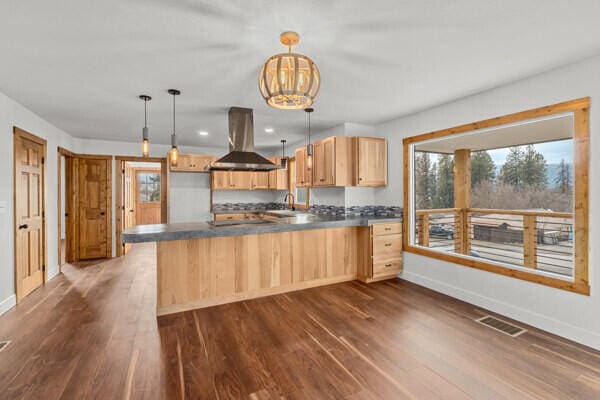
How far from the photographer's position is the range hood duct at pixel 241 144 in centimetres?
389

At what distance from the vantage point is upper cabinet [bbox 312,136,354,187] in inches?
174

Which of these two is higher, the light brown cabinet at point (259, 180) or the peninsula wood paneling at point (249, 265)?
the light brown cabinet at point (259, 180)

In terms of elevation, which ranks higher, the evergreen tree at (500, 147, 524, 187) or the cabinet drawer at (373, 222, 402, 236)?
the evergreen tree at (500, 147, 524, 187)

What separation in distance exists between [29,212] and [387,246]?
16.4 feet

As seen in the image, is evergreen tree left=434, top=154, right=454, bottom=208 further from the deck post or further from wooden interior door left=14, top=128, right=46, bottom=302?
wooden interior door left=14, top=128, right=46, bottom=302

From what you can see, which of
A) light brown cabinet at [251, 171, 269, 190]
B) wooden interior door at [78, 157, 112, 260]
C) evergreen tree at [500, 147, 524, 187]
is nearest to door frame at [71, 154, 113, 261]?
wooden interior door at [78, 157, 112, 260]

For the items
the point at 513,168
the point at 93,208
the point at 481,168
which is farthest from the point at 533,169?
the point at 93,208

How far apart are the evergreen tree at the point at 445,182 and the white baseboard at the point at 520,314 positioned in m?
2.07

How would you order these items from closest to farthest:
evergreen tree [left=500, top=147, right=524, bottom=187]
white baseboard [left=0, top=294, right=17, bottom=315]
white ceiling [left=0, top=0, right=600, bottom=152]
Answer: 1. white ceiling [left=0, top=0, right=600, bottom=152]
2. white baseboard [left=0, top=294, right=17, bottom=315]
3. evergreen tree [left=500, top=147, right=524, bottom=187]

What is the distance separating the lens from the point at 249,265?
359 centimetres

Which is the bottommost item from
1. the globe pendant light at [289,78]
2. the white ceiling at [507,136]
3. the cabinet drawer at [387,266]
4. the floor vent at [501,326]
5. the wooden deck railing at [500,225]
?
the floor vent at [501,326]

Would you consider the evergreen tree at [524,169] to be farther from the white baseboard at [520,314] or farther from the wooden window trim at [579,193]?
the white baseboard at [520,314]

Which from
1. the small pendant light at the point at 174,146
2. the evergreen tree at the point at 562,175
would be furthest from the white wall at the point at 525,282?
the small pendant light at the point at 174,146

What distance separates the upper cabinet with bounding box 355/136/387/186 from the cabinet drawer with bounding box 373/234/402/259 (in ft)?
2.96
